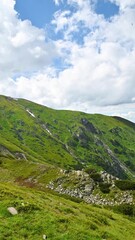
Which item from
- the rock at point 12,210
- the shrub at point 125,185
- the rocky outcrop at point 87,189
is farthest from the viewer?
the shrub at point 125,185

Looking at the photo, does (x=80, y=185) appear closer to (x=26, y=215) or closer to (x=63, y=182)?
(x=63, y=182)

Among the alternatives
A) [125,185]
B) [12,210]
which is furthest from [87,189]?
[12,210]

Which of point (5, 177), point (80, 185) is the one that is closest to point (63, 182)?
point (80, 185)

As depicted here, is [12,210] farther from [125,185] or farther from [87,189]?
[125,185]

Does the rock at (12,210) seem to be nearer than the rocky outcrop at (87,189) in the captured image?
Yes

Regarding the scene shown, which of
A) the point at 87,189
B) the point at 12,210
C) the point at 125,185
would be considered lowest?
the point at 12,210

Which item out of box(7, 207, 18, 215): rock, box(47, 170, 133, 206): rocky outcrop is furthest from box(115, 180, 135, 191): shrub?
box(7, 207, 18, 215): rock

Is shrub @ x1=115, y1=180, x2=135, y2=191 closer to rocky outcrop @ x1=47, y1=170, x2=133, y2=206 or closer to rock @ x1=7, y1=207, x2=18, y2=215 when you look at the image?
rocky outcrop @ x1=47, y1=170, x2=133, y2=206

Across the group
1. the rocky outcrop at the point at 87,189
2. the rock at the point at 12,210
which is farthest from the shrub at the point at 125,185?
the rock at the point at 12,210

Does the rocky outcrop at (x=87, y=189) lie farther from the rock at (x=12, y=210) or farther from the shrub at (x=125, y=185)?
the rock at (x=12, y=210)

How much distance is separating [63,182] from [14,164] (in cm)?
2764

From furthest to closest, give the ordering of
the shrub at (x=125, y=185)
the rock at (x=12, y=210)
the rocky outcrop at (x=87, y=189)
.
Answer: the shrub at (x=125, y=185) → the rocky outcrop at (x=87, y=189) → the rock at (x=12, y=210)

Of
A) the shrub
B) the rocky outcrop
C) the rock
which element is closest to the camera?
the rock

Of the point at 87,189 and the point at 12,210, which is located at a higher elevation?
the point at 87,189
